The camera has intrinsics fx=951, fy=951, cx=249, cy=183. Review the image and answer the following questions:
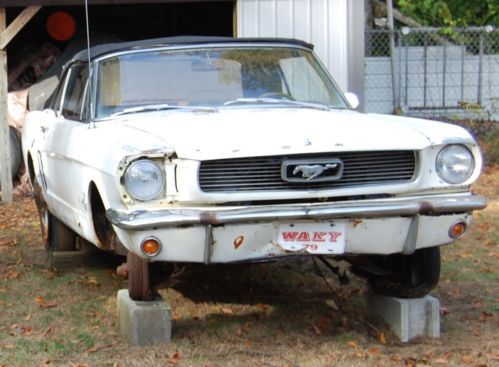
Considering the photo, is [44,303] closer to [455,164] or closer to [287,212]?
[287,212]

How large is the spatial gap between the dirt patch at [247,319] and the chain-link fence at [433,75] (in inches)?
297

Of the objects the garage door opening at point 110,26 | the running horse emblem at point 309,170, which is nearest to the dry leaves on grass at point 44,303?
the running horse emblem at point 309,170

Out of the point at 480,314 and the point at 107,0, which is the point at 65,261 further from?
the point at 107,0

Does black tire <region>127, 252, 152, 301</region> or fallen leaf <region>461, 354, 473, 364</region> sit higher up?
black tire <region>127, 252, 152, 301</region>

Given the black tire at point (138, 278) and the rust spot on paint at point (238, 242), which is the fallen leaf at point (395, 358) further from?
the black tire at point (138, 278)

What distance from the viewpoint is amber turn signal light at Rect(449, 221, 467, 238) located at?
17.1 ft

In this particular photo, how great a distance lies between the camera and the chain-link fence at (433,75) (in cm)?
1550

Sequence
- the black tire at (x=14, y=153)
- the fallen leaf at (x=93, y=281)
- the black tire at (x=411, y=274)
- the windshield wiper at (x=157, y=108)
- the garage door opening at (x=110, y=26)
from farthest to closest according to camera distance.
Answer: the garage door opening at (x=110, y=26) < the black tire at (x=14, y=153) < the fallen leaf at (x=93, y=281) < the windshield wiper at (x=157, y=108) < the black tire at (x=411, y=274)

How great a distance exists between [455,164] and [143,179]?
68.8 inches

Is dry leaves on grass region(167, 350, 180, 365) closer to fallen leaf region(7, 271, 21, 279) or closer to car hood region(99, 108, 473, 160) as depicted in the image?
car hood region(99, 108, 473, 160)

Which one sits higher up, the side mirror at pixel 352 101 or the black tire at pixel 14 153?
the side mirror at pixel 352 101

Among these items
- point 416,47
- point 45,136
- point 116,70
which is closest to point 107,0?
point 45,136

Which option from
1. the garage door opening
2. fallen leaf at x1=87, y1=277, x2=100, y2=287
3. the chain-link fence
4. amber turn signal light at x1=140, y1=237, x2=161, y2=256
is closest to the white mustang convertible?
amber turn signal light at x1=140, y1=237, x2=161, y2=256

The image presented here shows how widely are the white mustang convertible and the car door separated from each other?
1.5 inches
